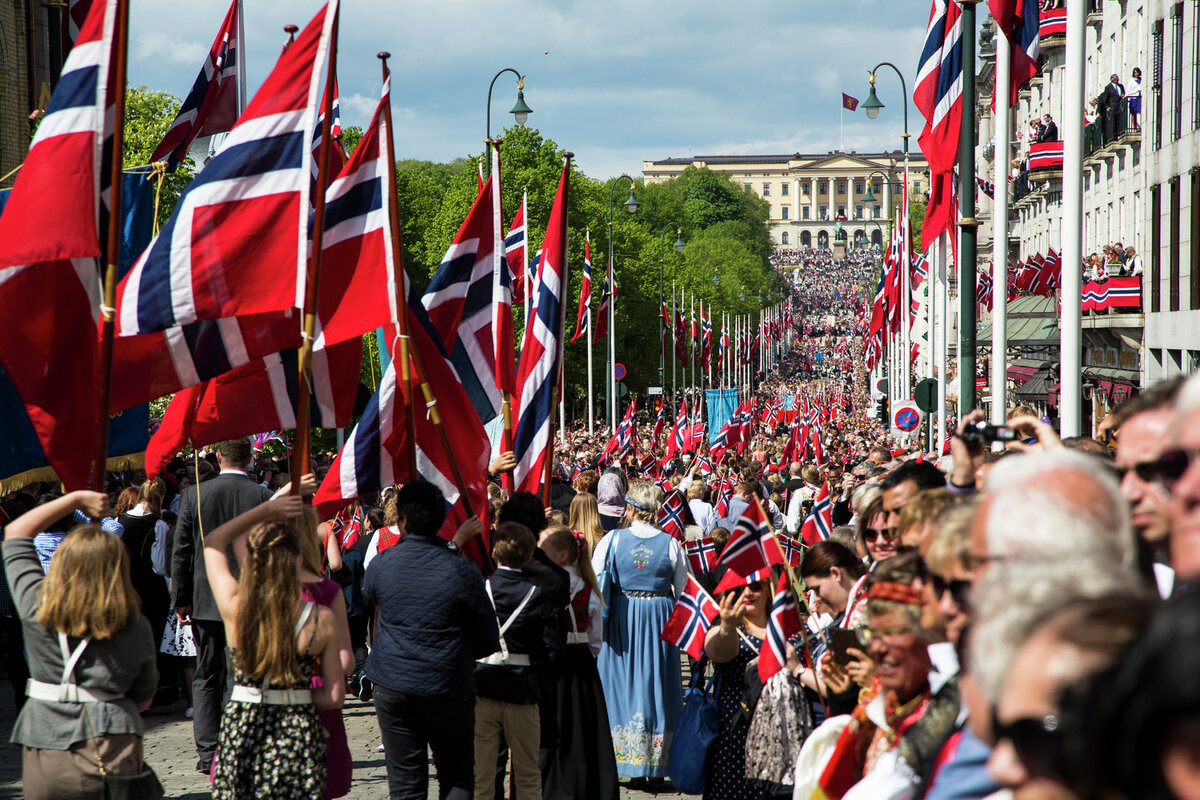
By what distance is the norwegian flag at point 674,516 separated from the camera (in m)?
9.81

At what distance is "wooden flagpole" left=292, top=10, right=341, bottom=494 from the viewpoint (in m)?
5.62

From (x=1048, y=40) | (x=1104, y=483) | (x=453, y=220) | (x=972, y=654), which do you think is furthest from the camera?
(x=453, y=220)

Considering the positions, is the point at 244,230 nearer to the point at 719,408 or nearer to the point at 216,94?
the point at 216,94

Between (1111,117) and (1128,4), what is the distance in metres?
2.16

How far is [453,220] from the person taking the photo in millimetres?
41094

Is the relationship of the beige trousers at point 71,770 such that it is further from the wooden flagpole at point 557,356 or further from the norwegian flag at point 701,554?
the norwegian flag at point 701,554

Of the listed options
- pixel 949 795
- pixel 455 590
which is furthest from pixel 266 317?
pixel 949 795

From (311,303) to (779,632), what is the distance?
2.60 metres

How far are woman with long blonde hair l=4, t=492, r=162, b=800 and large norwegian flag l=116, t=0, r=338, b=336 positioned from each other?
121 centimetres

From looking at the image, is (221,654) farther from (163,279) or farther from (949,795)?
(949,795)

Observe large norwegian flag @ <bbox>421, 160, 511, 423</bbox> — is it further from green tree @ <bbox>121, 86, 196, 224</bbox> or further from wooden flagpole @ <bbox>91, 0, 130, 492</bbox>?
green tree @ <bbox>121, 86, 196, 224</bbox>

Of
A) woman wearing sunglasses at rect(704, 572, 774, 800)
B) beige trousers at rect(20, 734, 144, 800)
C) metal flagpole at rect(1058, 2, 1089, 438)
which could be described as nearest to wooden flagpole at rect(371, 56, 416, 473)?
woman wearing sunglasses at rect(704, 572, 774, 800)

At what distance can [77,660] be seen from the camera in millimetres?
4609

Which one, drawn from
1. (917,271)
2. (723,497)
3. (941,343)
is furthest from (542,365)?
(917,271)
